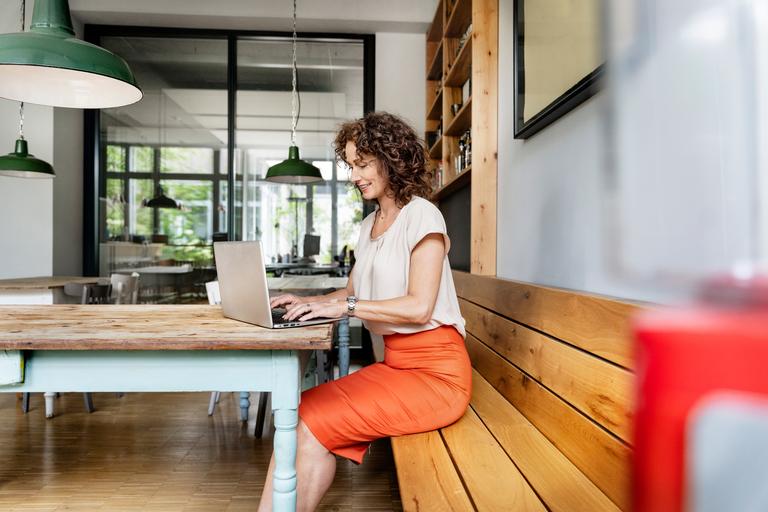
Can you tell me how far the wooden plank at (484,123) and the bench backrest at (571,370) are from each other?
28.3 inches

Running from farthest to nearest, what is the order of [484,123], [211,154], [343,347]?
[211,154] → [343,347] → [484,123]

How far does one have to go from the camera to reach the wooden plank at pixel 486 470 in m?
1.09

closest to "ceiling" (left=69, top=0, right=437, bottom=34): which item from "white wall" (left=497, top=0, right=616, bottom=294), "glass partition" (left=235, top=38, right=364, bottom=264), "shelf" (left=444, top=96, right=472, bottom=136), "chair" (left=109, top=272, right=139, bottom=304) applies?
"glass partition" (left=235, top=38, right=364, bottom=264)

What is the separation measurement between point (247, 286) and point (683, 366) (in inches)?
52.4

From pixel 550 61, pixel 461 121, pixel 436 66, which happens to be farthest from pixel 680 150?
pixel 436 66

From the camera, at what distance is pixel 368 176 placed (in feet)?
6.07

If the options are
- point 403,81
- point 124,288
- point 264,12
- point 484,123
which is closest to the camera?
point 484,123

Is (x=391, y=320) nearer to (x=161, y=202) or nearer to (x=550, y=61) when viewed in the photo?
(x=550, y=61)

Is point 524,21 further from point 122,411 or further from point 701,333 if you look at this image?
point 122,411

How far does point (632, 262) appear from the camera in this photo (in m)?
0.31

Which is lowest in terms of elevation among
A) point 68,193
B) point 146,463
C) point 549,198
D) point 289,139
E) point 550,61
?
point 146,463

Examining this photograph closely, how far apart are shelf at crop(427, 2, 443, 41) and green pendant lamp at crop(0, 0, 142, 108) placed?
308 cm

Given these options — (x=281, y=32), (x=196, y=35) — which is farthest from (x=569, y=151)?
(x=196, y=35)

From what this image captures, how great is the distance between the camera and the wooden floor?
2.07m
